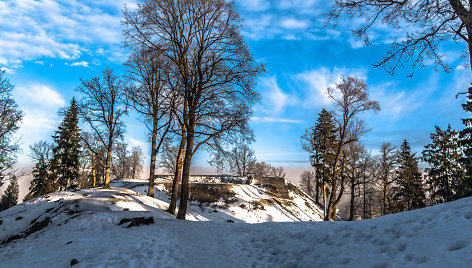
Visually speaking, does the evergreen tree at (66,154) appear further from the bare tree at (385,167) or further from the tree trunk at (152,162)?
the bare tree at (385,167)

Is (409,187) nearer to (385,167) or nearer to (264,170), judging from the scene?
(385,167)

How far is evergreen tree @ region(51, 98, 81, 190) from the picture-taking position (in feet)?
105

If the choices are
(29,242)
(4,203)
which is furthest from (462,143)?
(4,203)

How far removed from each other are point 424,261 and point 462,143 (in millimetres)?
29221

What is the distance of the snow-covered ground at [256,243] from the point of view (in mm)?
3545

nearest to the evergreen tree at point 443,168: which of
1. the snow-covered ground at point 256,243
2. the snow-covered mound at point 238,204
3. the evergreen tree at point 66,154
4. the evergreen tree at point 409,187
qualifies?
the evergreen tree at point 409,187

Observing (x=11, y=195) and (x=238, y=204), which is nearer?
(x=238, y=204)

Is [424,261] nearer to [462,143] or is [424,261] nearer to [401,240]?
[401,240]

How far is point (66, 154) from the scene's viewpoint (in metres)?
32.2

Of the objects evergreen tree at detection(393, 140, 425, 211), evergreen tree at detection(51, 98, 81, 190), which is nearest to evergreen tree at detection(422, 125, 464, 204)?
evergreen tree at detection(393, 140, 425, 211)

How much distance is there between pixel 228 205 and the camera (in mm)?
21438

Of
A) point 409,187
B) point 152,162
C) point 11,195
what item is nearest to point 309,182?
point 409,187

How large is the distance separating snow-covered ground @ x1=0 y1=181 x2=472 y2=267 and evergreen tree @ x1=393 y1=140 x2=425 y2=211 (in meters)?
26.5

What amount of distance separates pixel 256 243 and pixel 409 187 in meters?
30.5
